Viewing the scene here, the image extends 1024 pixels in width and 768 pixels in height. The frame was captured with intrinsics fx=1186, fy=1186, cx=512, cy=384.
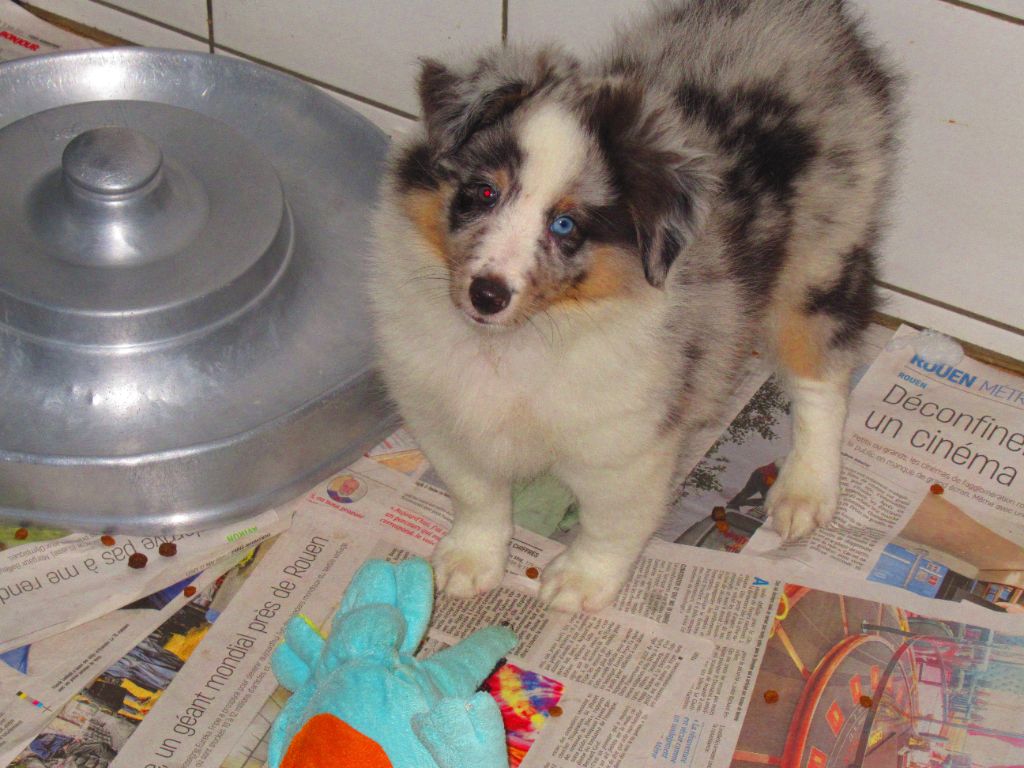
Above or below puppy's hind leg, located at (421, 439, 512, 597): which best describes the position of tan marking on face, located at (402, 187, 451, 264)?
above

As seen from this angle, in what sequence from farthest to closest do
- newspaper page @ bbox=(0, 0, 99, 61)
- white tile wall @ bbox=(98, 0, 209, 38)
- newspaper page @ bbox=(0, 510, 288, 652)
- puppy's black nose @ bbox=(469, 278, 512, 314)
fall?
1. newspaper page @ bbox=(0, 0, 99, 61)
2. white tile wall @ bbox=(98, 0, 209, 38)
3. newspaper page @ bbox=(0, 510, 288, 652)
4. puppy's black nose @ bbox=(469, 278, 512, 314)

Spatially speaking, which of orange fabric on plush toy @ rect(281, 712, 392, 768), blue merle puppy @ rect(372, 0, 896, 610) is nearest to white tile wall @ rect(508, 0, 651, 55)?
blue merle puppy @ rect(372, 0, 896, 610)

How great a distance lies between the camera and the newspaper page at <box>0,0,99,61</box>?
3436mm

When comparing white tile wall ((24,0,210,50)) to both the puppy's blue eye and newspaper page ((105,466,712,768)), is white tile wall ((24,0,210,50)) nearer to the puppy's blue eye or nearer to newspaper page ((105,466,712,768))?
newspaper page ((105,466,712,768))

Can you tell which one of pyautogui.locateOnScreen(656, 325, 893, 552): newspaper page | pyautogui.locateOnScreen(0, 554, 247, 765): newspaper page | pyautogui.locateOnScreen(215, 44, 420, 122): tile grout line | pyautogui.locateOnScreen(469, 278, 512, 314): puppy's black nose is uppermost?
pyautogui.locateOnScreen(469, 278, 512, 314): puppy's black nose

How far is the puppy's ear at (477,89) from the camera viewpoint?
1.77 meters

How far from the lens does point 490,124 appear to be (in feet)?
5.82

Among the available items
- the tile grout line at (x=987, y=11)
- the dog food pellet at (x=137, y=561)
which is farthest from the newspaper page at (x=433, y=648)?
Answer: the tile grout line at (x=987, y=11)

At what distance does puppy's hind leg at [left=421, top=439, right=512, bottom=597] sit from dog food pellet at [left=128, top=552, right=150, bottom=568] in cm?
57

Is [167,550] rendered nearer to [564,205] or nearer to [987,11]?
[564,205]

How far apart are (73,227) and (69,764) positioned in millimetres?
1127

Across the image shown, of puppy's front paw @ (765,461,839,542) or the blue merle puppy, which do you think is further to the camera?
puppy's front paw @ (765,461,839,542)

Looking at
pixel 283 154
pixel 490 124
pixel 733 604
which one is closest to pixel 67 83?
pixel 283 154

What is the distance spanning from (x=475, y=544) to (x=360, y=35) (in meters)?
1.52
